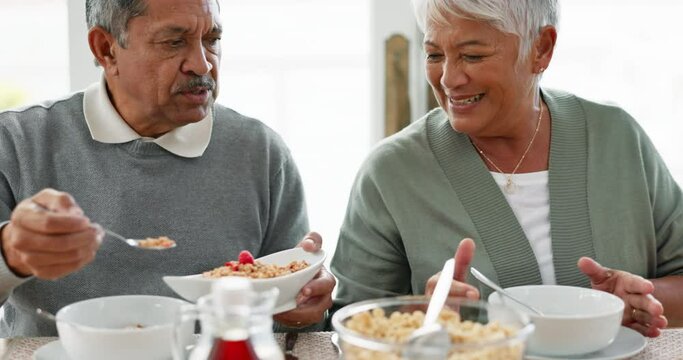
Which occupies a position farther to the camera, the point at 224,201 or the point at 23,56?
the point at 23,56

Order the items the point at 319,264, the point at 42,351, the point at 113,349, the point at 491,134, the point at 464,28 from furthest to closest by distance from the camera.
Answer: the point at 491,134 → the point at 464,28 → the point at 319,264 → the point at 42,351 → the point at 113,349

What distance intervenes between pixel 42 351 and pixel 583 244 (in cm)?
107

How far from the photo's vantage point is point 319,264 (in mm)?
1593

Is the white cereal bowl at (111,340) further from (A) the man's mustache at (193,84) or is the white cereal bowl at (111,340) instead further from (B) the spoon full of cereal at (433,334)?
(A) the man's mustache at (193,84)

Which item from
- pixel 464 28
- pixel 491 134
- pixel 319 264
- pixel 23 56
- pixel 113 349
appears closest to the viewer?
pixel 113 349

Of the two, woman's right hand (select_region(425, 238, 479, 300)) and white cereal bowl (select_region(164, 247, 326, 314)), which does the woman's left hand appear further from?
white cereal bowl (select_region(164, 247, 326, 314))

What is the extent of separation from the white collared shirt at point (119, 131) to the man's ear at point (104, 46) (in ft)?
0.24

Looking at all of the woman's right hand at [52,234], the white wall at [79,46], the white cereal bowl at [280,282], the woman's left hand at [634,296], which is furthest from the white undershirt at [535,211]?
A: the white wall at [79,46]

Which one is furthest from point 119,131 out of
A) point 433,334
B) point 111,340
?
point 433,334

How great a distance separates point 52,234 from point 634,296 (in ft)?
3.21

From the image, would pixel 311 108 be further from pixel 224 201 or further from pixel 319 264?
pixel 319 264

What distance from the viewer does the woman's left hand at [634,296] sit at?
158 centimetres

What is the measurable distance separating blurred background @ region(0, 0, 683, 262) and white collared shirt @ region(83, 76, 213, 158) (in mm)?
1258

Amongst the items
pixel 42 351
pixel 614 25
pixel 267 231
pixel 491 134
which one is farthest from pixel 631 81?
pixel 42 351
